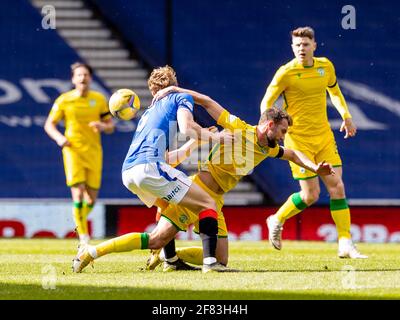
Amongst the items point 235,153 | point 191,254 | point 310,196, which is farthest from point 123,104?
point 310,196

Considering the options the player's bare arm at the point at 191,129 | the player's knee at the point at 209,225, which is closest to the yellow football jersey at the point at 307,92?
the player's bare arm at the point at 191,129

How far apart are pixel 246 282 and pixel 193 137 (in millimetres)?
1169

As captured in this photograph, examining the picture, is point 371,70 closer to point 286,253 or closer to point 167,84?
point 286,253

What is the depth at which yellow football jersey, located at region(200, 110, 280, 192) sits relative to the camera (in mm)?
8969

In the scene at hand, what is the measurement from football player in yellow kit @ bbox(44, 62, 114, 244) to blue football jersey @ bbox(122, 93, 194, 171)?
475 centimetres

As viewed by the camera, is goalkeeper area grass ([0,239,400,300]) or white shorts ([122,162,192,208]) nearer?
goalkeeper area grass ([0,239,400,300])

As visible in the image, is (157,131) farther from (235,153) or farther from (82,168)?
(82,168)

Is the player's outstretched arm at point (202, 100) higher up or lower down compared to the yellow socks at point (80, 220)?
higher up

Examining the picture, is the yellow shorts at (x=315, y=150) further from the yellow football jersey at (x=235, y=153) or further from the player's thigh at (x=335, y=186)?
the yellow football jersey at (x=235, y=153)

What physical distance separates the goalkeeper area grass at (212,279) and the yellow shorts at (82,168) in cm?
211

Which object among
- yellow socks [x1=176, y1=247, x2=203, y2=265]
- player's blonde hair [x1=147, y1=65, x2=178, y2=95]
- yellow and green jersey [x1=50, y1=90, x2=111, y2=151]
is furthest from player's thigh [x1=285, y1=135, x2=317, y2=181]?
yellow and green jersey [x1=50, y1=90, x2=111, y2=151]

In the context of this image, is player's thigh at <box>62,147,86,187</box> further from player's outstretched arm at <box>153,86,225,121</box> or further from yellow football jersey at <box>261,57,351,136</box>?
player's outstretched arm at <box>153,86,225,121</box>

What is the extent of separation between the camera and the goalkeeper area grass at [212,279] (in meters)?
7.34

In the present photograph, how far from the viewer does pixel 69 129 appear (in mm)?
14094
